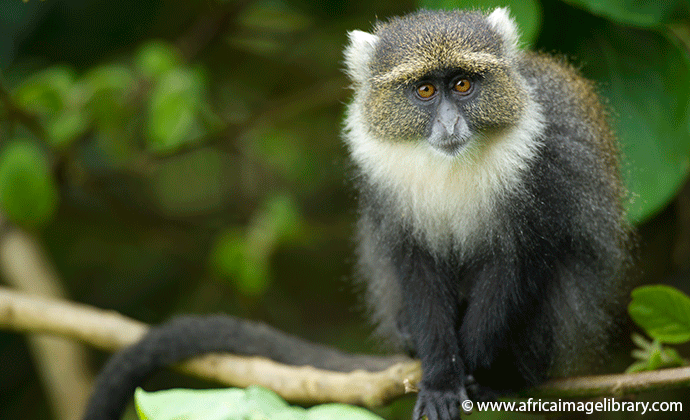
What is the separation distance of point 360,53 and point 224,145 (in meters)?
2.53

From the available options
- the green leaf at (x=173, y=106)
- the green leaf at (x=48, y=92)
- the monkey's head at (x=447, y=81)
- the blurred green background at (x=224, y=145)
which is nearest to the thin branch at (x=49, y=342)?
the blurred green background at (x=224, y=145)

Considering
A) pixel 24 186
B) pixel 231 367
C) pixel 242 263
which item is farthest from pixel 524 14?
pixel 24 186

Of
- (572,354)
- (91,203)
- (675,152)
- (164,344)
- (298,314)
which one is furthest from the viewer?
(298,314)

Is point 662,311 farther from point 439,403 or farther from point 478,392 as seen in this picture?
point 439,403

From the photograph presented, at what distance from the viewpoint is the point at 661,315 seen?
297cm

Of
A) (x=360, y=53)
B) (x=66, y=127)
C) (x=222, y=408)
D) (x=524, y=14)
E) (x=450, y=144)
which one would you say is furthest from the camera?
(x=66, y=127)

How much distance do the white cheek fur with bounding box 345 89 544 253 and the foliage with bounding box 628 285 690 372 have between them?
0.73 m

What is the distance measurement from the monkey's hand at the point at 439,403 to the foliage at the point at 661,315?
33.4 inches

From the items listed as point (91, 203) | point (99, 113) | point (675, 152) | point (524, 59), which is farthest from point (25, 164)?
point (675, 152)

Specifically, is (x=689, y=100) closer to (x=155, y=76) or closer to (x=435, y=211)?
(x=435, y=211)

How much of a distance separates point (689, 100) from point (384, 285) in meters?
1.90

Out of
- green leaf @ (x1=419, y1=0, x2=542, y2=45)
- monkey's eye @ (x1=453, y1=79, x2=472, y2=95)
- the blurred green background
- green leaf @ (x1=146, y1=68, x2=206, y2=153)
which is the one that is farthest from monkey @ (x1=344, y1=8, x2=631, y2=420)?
green leaf @ (x1=146, y1=68, x2=206, y2=153)

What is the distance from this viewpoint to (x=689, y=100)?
11.6 feet

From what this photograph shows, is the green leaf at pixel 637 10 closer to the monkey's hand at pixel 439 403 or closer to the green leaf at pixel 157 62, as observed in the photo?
the monkey's hand at pixel 439 403
